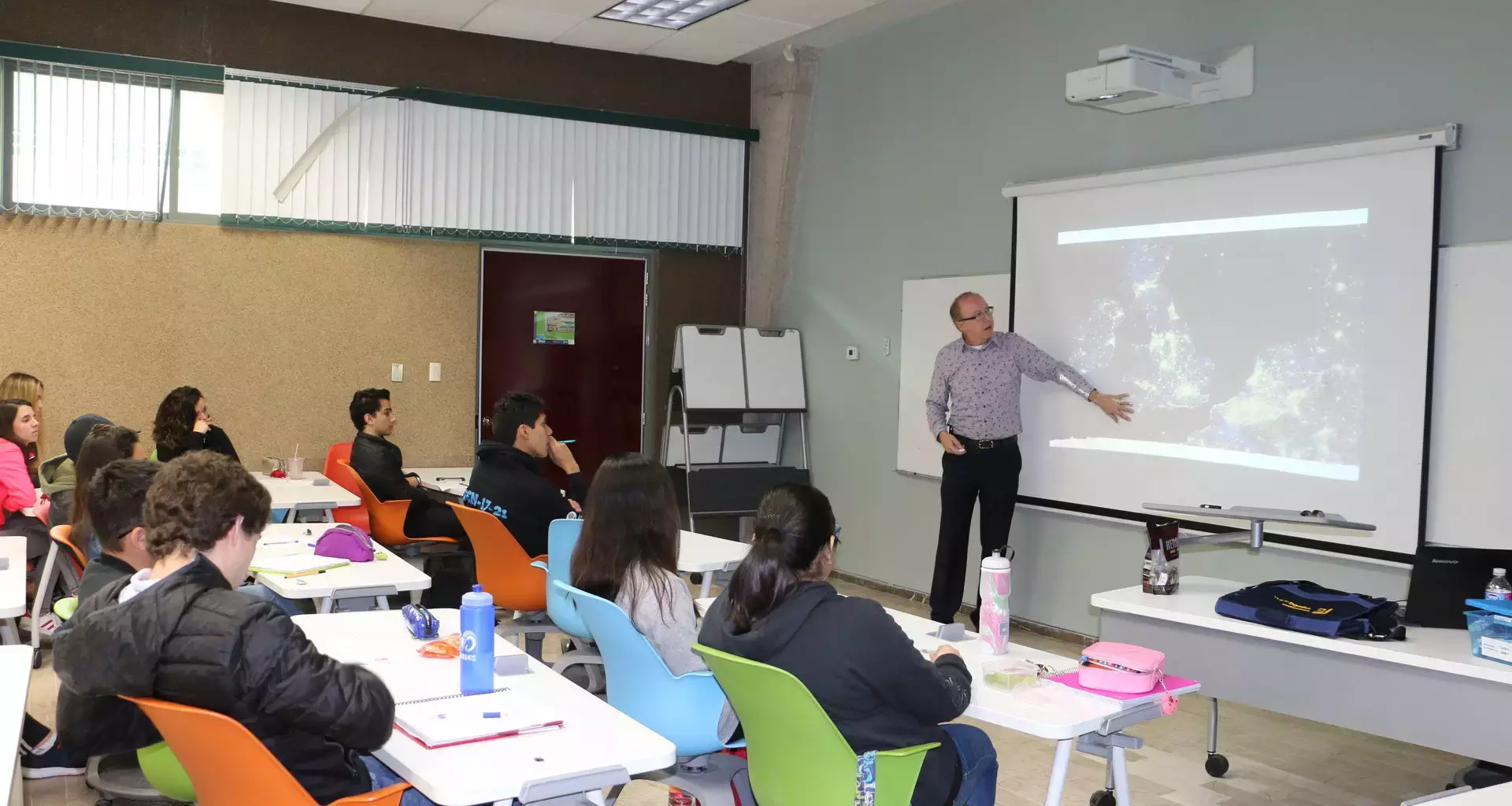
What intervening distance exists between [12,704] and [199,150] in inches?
208

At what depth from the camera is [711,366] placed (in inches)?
296

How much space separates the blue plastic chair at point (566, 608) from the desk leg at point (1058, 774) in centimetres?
119

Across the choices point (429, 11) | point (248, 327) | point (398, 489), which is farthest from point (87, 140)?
point (398, 489)

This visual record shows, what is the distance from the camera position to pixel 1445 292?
4312 mm

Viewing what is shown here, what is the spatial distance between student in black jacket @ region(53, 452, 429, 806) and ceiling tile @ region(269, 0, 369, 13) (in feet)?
17.4

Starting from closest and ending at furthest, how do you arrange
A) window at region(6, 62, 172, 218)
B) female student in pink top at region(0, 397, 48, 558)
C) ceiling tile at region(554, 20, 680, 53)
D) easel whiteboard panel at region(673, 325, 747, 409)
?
female student in pink top at region(0, 397, 48, 558) → window at region(6, 62, 172, 218) → ceiling tile at region(554, 20, 680, 53) → easel whiteboard panel at region(673, 325, 747, 409)

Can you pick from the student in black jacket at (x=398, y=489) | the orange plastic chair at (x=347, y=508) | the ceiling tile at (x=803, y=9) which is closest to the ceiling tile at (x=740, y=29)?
the ceiling tile at (x=803, y=9)

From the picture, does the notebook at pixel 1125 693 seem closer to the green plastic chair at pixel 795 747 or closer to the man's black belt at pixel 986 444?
the green plastic chair at pixel 795 747

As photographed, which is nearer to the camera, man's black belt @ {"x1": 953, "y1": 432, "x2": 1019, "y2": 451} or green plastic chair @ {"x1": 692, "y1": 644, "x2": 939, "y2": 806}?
green plastic chair @ {"x1": 692, "y1": 644, "x2": 939, "y2": 806}

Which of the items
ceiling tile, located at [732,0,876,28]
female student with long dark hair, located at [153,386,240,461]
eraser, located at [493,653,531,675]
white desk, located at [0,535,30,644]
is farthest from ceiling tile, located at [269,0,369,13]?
eraser, located at [493,653,531,675]

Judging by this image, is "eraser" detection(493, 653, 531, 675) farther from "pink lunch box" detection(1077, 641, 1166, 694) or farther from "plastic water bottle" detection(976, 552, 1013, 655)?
"pink lunch box" detection(1077, 641, 1166, 694)

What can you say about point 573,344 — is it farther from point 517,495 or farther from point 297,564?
point 297,564

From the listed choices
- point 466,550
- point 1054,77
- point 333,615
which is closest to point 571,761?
point 333,615

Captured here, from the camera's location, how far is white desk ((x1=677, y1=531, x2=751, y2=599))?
12.8 ft
